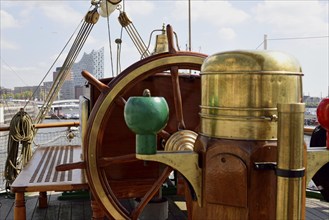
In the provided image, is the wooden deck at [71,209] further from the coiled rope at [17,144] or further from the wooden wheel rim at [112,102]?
the wooden wheel rim at [112,102]

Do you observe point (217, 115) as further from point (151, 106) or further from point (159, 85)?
point (159, 85)

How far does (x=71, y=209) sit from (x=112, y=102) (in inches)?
54.7

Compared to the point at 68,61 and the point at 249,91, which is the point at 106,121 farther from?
the point at 68,61

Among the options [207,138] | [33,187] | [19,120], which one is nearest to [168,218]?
[33,187]

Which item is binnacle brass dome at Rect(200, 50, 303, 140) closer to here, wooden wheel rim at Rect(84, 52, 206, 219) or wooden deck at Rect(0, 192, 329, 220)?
wooden wheel rim at Rect(84, 52, 206, 219)

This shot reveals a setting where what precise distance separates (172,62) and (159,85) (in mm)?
302

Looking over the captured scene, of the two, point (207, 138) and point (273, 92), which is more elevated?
point (273, 92)

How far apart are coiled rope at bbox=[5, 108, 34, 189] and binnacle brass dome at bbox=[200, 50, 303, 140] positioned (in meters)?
2.59

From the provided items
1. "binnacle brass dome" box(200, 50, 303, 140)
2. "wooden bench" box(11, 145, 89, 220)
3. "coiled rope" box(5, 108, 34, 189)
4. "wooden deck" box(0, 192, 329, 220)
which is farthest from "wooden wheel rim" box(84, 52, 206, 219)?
"coiled rope" box(5, 108, 34, 189)

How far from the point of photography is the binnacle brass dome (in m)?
0.89

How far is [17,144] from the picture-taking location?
10.6 feet

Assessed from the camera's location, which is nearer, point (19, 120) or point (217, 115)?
point (217, 115)

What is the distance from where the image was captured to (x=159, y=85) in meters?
2.05

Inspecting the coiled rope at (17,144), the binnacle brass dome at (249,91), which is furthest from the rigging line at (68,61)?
the binnacle brass dome at (249,91)
